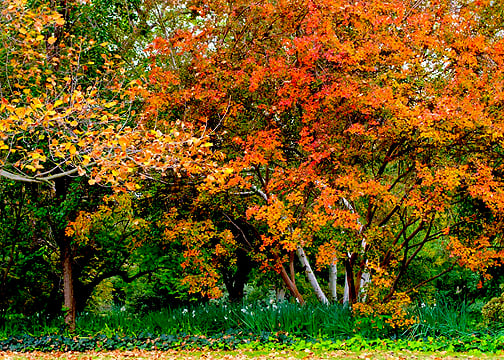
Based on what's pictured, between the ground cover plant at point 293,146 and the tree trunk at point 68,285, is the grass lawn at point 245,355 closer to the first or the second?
the ground cover plant at point 293,146

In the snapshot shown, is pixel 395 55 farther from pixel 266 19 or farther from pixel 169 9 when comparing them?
pixel 169 9

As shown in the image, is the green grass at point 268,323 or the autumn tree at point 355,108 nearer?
the autumn tree at point 355,108

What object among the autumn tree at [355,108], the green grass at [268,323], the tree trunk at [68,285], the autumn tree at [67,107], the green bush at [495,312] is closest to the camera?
the autumn tree at [67,107]

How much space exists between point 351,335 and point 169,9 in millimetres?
7440

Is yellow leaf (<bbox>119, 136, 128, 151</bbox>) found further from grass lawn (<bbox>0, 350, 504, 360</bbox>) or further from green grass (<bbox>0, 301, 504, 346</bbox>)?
green grass (<bbox>0, 301, 504, 346</bbox>)

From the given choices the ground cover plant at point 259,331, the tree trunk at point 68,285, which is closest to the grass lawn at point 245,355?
the ground cover plant at point 259,331

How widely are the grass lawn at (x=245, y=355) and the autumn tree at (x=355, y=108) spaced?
1001 mm

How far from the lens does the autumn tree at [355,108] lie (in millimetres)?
7141

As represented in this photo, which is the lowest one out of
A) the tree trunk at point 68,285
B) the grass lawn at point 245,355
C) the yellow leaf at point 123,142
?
the grass lawn at point 245,355

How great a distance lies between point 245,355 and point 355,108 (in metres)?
4.37

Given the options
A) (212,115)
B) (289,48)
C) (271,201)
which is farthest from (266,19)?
(271,201)

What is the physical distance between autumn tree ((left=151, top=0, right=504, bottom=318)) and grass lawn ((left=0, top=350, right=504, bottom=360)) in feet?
3.28

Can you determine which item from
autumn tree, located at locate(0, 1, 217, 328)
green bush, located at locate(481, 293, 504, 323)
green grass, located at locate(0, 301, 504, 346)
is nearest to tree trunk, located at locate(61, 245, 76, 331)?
autumn tree, located at locate(0, 1, 217, 328)

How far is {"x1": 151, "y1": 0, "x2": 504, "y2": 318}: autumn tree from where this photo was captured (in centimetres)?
714
